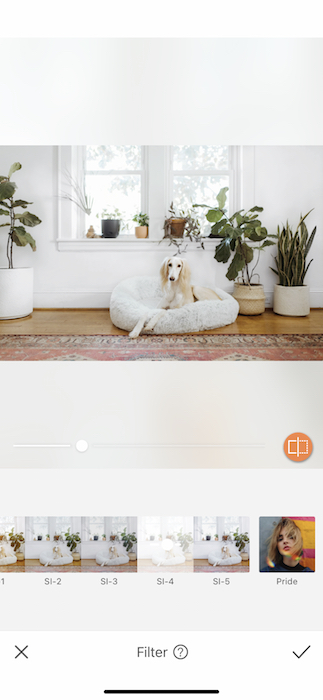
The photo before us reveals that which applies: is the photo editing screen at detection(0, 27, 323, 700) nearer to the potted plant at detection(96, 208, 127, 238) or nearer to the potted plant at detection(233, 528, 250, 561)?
the potted plant at detection(233, 528, 250, 561)

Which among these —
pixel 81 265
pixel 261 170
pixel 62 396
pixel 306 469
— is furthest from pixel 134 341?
pixel 261 170

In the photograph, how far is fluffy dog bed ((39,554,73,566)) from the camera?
0.49 metres

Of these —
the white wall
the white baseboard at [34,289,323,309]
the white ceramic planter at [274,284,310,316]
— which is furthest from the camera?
the white wall

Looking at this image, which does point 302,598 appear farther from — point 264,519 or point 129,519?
point 129,519

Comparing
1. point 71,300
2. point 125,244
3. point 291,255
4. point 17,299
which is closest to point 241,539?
point 17,299

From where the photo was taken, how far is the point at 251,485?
50 centimetres

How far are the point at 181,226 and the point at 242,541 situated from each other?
2798 millimetres

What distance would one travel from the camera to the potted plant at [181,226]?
299cm

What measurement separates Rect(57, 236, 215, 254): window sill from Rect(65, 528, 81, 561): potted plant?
6.96 feet

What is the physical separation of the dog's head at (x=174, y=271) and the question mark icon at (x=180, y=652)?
2.09 metres

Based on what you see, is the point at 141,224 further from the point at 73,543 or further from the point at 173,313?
the point at 73,543

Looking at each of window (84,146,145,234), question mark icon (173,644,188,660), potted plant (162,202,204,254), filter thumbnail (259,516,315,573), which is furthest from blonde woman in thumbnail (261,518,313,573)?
window (84,146,145,234)

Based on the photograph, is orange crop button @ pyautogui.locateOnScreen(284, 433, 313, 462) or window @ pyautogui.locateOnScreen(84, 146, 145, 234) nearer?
orange crop button @ pyautogui.locateOnScreen(284, 433, 313, 462)

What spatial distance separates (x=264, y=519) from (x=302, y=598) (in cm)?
10
